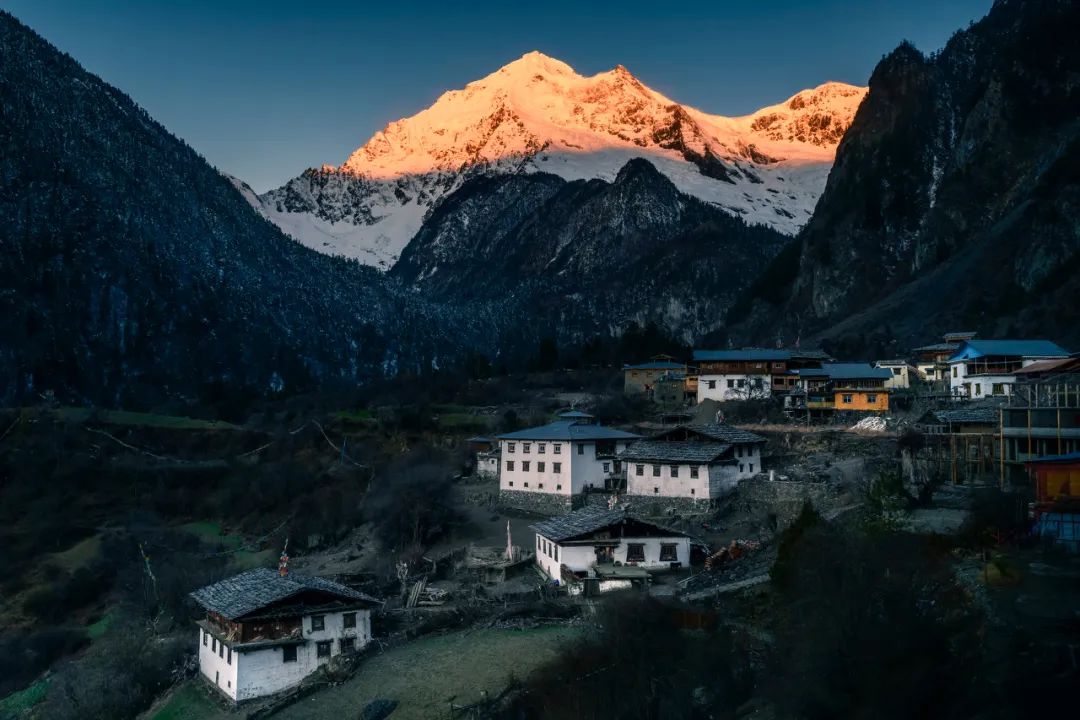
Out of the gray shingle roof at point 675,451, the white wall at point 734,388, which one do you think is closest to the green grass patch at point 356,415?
the white wall at point 734,388

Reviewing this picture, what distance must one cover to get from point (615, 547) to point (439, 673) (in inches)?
364

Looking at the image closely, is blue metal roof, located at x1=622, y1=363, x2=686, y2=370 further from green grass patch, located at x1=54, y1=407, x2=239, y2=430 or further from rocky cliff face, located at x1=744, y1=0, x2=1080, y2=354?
green grass patch, located at x1=54, y1=407, x2=239, y2=430

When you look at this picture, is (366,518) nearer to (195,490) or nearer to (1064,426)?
(195,490)

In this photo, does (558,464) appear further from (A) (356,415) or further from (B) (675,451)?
(A) (356,415)

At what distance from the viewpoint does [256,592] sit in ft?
94.4

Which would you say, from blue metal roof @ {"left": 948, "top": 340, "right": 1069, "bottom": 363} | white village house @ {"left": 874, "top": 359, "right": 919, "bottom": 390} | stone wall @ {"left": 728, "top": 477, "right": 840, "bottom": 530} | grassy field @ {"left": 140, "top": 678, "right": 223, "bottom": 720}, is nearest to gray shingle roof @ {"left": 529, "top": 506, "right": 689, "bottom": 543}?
stone wall @ {"left": 728, "top": 477, "right": 840, "bottom": 530}

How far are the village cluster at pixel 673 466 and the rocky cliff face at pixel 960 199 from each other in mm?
18925

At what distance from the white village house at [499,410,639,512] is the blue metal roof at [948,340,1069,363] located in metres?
19.0

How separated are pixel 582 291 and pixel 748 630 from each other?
174 m

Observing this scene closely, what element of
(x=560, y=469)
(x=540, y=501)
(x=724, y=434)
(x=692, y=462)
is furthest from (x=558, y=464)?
(x=724, y=434)

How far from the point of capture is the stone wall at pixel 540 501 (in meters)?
46.1

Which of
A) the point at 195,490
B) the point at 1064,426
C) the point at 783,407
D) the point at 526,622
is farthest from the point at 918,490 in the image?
the point at 195,490

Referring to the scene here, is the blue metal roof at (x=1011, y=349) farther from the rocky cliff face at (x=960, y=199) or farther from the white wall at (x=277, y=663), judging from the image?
the white wall at (x=277, y=663)

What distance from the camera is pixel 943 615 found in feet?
57.8
